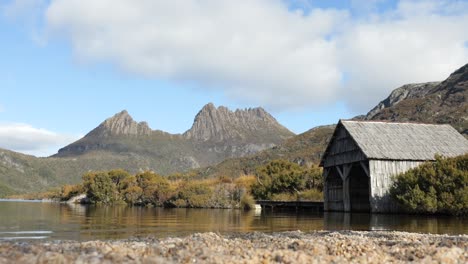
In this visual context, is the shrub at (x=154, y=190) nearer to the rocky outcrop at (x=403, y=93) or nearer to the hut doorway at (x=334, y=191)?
the hut doorway at (x=334, y=191)

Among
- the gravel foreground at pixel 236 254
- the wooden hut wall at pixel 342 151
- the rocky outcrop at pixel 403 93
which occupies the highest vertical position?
the rocky outcrop at pixel 403 93

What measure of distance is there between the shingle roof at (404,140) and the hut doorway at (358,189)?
172 inches

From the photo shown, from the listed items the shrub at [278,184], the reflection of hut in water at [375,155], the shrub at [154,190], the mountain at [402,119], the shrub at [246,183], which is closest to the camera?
the reflection of hut in water at [375,155]

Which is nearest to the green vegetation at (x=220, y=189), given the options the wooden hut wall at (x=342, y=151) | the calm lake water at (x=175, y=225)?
the wooden hut wall at (x=342, y=151)

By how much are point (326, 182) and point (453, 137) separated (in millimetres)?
10007

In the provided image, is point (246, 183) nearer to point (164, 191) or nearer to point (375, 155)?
point (164, 191)

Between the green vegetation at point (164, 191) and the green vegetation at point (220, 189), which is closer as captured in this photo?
the green vegetation at point (220, 189)

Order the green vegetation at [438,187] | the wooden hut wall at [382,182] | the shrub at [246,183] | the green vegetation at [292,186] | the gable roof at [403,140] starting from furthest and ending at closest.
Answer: the shrub at [246,183] → the green vegetation at [292,186] → the gable roof at [403,140] → the wooden hut wall at [382,182] → the green vegetation at [438,187]

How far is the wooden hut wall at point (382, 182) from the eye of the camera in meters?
32.2

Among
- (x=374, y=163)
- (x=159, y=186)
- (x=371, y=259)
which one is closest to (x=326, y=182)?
(x=374, y=163)

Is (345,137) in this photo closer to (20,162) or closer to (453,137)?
(453,137)

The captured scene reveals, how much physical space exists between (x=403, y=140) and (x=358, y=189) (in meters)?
6.14

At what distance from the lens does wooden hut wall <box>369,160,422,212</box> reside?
3225 cm

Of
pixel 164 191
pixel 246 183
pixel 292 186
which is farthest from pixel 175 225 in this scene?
pixel 164 191
